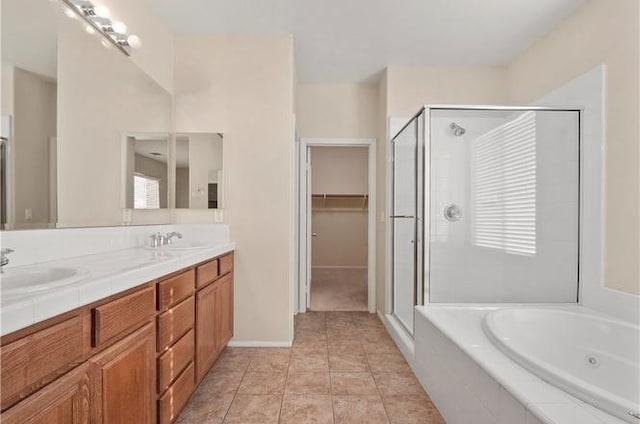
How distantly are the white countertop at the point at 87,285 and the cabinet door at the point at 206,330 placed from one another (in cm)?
30

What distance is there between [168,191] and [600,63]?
3.15 metres

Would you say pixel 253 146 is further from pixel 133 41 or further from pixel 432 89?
pixel 432 89

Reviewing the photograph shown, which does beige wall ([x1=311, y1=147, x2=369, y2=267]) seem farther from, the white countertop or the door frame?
the white countertop

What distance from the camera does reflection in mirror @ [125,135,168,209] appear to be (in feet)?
6.70

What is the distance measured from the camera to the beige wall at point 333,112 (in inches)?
133

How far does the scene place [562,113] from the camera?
6.78ft

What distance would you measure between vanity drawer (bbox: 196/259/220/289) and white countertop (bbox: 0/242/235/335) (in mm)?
109

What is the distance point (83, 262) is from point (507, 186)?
2.51 m

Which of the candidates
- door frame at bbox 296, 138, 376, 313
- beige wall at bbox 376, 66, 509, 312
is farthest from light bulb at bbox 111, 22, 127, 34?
beige wall at bbox 376, 66, 509, 312

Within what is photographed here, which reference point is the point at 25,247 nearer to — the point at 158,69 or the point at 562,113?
the point at 158,69

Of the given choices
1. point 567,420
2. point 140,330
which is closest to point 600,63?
point 567,420

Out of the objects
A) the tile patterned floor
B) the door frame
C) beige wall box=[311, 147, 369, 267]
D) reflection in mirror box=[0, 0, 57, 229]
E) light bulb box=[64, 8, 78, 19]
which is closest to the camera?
reflection in mirror box=[0, 0, 57, 229]

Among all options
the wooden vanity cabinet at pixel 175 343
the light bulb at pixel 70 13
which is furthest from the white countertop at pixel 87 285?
the light bulb at pixel 70 13

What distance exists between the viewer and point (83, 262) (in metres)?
1.37
